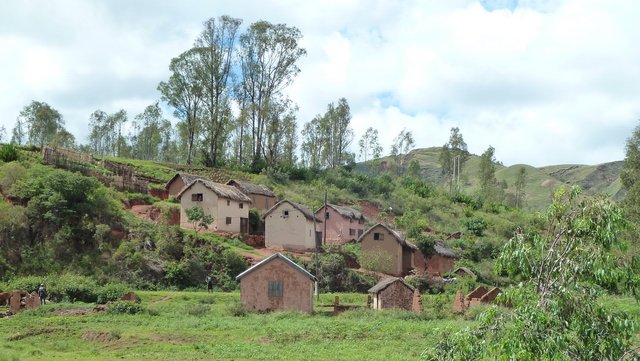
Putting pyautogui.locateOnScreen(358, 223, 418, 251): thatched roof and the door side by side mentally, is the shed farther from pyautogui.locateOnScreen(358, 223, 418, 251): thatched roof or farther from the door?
the door

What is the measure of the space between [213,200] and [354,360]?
37593mm

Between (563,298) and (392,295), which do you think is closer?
(563,298)

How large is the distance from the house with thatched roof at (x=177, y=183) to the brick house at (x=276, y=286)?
28.1 metres

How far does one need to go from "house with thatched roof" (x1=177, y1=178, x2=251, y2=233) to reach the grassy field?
20.8 m

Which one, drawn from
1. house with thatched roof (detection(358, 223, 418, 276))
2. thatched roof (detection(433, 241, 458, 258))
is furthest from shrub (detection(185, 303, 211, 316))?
thatched roof (detection(433, 241, 458, 258))

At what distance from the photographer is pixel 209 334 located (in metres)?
29.5

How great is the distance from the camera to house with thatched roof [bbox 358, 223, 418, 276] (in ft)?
189

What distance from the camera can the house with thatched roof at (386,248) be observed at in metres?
57.6

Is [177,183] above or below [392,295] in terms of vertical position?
above

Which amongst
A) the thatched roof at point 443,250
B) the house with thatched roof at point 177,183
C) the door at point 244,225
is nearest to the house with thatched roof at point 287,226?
the door at point 244,225

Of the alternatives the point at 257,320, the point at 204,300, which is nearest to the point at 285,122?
the point at 204,300

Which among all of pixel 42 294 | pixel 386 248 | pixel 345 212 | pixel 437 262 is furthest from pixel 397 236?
pixel 42 294

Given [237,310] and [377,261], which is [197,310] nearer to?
[237,310]

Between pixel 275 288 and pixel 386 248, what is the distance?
67.4 feet
